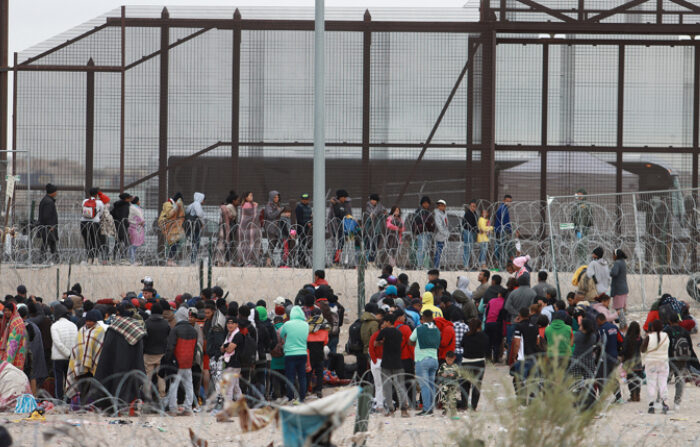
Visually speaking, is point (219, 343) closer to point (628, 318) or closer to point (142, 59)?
point (628, 318)

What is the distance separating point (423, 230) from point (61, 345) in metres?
6.54

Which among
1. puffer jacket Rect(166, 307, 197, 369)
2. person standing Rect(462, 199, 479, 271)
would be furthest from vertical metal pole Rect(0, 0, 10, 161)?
puffer jacket Rect(166, 307, 197, 369)

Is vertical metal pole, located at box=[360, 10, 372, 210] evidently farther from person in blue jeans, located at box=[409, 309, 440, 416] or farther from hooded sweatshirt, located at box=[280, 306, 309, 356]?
person in blue jeans, located at box=[409, 309, 440, 416]

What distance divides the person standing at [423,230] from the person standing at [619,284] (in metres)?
2.88

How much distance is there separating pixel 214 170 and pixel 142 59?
2343mm

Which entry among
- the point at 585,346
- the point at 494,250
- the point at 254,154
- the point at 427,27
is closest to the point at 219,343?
the point at 585,346

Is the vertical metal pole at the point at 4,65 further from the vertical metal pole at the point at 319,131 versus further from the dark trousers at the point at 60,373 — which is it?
the dark trousers at the point at 60,373

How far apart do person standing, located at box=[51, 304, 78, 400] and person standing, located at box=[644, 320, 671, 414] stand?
6042 mm

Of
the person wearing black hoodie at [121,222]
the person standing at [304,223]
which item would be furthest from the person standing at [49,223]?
the person standing at [304,223]

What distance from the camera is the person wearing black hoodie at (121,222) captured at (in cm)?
1660

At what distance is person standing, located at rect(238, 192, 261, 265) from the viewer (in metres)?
16.5

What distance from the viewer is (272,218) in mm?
17875

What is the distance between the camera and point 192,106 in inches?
782

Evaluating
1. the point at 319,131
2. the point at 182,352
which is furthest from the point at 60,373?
the point at 319,131
